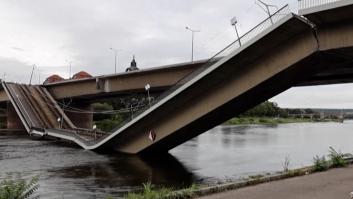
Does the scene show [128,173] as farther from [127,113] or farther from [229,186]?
[127,113]

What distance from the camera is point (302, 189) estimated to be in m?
11.7

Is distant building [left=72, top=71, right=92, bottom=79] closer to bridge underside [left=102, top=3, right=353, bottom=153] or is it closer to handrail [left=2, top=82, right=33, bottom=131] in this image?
handrail [left=2, top=82, right=33, bottom=131]

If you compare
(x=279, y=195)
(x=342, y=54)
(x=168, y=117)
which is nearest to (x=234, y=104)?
(x=168, y=117)

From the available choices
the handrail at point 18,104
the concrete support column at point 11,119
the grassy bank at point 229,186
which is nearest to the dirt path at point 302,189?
the grassy bank at point 229,186

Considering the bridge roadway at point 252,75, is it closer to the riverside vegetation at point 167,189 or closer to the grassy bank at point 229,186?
the grassy bank at point 229,186

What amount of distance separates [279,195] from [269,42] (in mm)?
13560

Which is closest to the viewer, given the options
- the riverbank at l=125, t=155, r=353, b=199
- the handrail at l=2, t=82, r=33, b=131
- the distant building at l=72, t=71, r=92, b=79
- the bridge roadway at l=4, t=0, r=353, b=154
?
the riverbank at l=125, t=155, r=353, b=199

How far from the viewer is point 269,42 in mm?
23078

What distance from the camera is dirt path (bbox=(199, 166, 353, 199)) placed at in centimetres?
1075

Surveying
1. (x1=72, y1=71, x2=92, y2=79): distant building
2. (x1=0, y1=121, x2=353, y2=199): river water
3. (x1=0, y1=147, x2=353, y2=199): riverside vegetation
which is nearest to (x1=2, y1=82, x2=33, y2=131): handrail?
(x1=0, y1=121, x2=353, y2=199): river water

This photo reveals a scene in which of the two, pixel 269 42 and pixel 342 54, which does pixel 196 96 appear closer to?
pixel 269 42

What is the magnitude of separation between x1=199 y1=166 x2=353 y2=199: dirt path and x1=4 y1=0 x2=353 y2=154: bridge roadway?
9.24m

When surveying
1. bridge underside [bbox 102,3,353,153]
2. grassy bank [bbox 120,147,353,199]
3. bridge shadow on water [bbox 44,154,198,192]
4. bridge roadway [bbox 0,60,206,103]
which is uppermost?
bridge roadway [bbox 0,60,206,103]

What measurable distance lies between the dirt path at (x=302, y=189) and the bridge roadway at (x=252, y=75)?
9.24 metres
